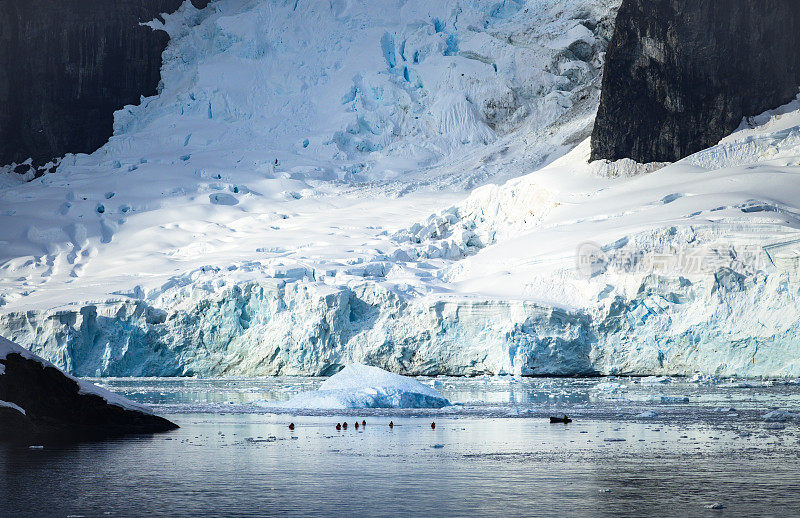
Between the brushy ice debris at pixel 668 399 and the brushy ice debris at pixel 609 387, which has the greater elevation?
the brushy ice debris at pixel 609 387

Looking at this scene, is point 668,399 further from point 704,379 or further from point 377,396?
point 704,379

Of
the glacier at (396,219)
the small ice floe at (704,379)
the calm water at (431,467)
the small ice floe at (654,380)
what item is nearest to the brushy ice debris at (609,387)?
the small ice floe at (654,380)

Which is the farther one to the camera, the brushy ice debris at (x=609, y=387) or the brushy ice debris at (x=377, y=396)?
the brushy ice debris at (x=609, y=387)

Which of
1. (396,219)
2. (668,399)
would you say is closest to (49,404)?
(668,399)

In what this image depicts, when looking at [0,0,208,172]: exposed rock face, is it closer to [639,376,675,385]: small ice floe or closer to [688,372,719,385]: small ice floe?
[639,376,675,385]: small ice floe


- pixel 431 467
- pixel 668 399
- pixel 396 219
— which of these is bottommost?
pixel 431 467

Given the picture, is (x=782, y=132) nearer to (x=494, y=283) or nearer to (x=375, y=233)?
(x=494, y=283)

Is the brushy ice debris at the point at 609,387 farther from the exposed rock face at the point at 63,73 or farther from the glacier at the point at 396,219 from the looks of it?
the exposed rock face at the point at 63,73
